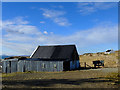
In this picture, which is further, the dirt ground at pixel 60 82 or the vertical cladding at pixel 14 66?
the vertical cladding at pixel 14 66

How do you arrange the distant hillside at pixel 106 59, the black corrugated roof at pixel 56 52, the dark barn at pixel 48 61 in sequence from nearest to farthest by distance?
the dark barn at pixel 48 61, the black corrugated roof at pixel 56 52, the distant hillside at pixel 106 59

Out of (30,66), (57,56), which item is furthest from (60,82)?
(57,56)

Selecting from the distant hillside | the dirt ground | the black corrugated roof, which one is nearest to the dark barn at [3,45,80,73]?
the black corrugated roof

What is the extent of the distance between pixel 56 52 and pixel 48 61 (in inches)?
195

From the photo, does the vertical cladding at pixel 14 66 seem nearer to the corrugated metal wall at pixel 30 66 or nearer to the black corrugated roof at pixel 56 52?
the corrugated metal wall at pixel 30 66

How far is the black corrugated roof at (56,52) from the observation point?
34.1 metres

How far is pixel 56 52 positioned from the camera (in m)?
35.5

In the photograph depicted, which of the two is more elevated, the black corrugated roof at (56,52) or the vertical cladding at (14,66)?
the black corrugated roof at (56,52)

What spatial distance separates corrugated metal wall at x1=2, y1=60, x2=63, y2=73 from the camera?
102 ft

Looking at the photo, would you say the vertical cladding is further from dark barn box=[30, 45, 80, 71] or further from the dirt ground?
the dirt ground

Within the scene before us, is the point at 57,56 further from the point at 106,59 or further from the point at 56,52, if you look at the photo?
the point at 106,59

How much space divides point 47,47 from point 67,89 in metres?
26.5

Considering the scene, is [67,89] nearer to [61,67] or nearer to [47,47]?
[61,67]

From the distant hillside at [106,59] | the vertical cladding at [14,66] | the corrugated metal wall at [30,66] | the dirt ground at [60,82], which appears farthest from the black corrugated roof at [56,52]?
the dirt ground at [60,82]
